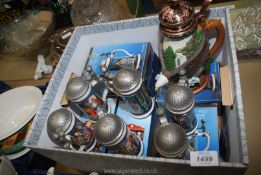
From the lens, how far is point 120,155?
0.56 meters

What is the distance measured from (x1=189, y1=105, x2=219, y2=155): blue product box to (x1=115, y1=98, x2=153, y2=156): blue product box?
0.41 feet

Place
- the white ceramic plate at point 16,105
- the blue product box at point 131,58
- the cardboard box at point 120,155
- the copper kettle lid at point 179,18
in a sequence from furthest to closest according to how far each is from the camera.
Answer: the white ceramic plate at point 16,105, the blue product box at point 131,58, the copper kettle lid at point 179,18, the cardboard box at point 120,155

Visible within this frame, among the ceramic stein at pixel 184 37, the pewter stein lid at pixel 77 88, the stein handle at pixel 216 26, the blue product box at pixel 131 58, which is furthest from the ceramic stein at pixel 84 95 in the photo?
the stein handle at pixel 216 26

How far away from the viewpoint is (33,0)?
125 cm

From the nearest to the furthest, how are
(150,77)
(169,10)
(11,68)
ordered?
(169,10)
(150,77)
(11,68)

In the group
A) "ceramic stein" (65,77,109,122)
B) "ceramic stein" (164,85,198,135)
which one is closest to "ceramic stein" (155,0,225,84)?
"ceramic stein" (164,85,198,135)

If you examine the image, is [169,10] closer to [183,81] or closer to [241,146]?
[183,81]

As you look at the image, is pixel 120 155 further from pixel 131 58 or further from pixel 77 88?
pixel 131 58

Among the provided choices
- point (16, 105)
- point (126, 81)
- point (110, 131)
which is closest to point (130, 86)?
point (126, 81)

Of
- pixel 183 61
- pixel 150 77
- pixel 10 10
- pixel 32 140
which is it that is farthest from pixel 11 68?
pixel 183 61

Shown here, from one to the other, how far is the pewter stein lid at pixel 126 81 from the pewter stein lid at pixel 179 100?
93mm

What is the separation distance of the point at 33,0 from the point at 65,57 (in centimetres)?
59

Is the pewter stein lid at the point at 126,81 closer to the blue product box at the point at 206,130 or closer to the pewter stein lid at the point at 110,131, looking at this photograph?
the pewter stein lid at the point at 110,131

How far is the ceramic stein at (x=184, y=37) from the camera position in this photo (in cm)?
63
